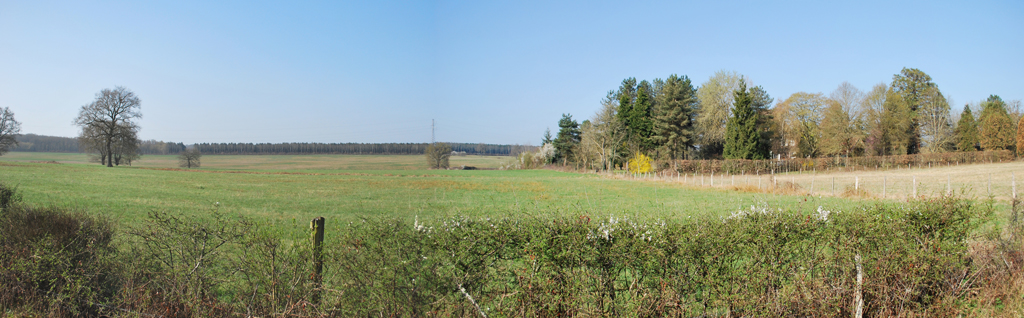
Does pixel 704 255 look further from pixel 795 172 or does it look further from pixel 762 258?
pixel 795 172

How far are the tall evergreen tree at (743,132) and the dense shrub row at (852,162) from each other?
4.84ft

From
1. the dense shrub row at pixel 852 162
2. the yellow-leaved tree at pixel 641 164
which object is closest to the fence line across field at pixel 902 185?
the dense shrub row at pixel 852 162

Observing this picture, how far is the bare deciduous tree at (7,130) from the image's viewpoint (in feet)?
37.2

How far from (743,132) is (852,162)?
8736 mm

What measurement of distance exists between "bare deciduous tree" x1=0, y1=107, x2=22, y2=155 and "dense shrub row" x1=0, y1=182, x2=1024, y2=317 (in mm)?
9124

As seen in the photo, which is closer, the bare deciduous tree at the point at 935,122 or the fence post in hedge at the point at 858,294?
the fence post in hedge at the point at 858,294

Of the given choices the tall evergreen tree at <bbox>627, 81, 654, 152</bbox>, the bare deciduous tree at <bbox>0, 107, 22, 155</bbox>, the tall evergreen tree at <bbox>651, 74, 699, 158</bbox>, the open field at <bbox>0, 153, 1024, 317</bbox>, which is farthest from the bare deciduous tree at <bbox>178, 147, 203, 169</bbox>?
the tall evergreen tree at <bbox>627, 81, 654, 152</bbox>

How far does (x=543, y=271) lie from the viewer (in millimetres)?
3828

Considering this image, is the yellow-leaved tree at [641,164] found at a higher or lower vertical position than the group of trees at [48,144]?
lower

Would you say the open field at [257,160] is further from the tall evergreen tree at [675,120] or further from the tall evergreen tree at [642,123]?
the tall evergreen tree at [642,123]

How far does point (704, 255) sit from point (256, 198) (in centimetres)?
1533

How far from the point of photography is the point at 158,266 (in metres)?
4.91

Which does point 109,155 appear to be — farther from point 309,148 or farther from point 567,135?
point 567,135

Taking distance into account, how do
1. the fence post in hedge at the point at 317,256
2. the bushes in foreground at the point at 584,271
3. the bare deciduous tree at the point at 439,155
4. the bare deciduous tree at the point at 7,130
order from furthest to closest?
the bare deciduous tree at the point at 439,155, the bare deciduous tree at the point at 7,130, the fence post in hedge at the point at 317,256, the bushes in foreground at the point at 584,271
